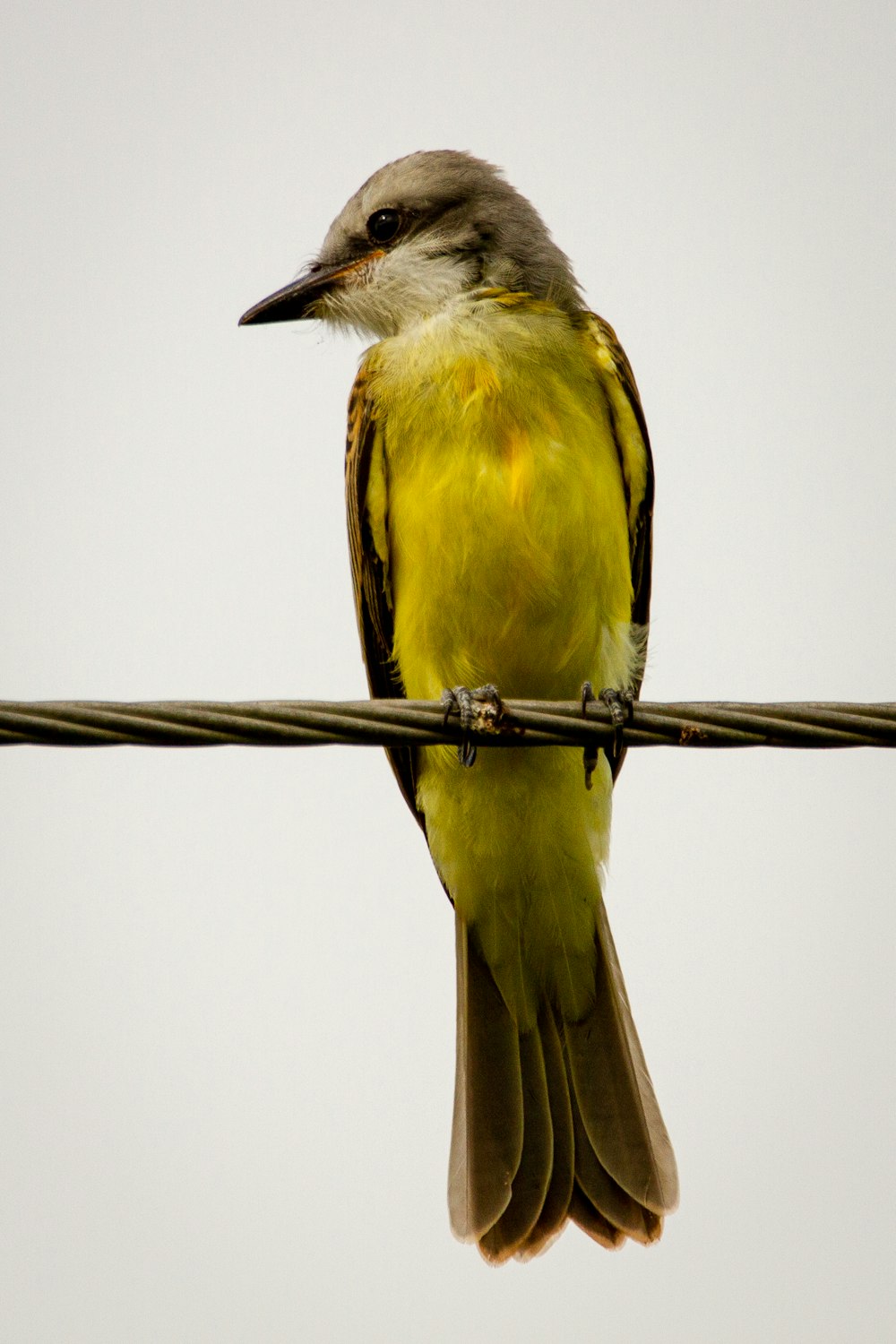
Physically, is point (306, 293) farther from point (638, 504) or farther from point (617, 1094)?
point (617, 1094)

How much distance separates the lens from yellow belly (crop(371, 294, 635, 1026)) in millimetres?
4934

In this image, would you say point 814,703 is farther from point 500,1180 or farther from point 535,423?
point 500,1180

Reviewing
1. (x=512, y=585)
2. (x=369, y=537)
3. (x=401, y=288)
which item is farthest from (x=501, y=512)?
(x=401, y=288)

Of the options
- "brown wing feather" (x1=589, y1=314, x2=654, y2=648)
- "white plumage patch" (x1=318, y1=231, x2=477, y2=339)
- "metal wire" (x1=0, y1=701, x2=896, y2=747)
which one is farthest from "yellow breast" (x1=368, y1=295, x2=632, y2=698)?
"metal wire" (x1=0, y1=701, x2=896, y2=747)

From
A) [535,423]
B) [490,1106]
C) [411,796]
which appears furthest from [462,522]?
[490,1106]

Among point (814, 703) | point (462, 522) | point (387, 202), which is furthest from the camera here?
point (387, 202)

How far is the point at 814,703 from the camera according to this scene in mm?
3381

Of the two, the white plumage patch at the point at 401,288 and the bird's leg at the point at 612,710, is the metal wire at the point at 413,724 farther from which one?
the white plumage patch at the point at 401,288

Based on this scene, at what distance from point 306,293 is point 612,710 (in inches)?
125

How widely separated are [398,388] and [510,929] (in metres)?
2.13

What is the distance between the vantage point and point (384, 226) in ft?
20.5

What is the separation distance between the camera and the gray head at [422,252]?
5785 mm

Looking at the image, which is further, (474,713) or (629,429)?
(629,429)

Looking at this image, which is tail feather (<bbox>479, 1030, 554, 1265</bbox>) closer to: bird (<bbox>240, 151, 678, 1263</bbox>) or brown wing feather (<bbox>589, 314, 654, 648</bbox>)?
bird (<bbox>240, 151, 678, 1263</bbox>)
